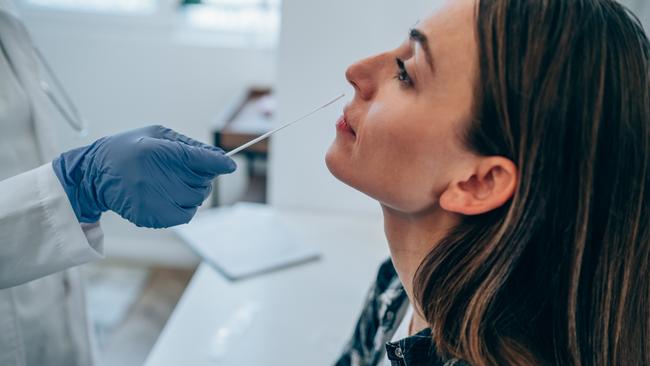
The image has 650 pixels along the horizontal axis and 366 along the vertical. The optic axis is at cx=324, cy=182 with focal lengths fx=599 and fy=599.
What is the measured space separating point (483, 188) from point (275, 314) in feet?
1.98

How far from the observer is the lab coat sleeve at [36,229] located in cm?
81

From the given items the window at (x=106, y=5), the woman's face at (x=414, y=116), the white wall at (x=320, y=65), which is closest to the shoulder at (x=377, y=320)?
the woman's face at (x=414, y=116)

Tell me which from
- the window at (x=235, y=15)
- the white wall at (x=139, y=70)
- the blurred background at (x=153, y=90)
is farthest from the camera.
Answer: the window at (x=235, y=15)

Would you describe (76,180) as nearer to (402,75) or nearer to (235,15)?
(402,75)

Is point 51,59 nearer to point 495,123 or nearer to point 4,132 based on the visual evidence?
point 4,132

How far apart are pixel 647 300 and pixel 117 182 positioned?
766 mm

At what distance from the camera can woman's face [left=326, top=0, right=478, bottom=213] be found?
32.4 inches

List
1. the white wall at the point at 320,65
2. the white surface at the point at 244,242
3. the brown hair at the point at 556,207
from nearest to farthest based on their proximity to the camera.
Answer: the brown hair at the point at 556,207
the white surface at the point at 244,242
the white wall at the point at 320,65

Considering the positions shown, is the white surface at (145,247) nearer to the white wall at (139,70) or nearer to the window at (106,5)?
the white wall at (139,70)

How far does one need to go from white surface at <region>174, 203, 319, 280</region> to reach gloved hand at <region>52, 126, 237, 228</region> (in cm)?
55

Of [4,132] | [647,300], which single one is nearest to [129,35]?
[4,132]

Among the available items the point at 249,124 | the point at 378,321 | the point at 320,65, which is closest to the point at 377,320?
the point at 378,321

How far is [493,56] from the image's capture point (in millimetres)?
781

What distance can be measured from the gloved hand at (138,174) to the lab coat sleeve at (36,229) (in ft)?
0.09
